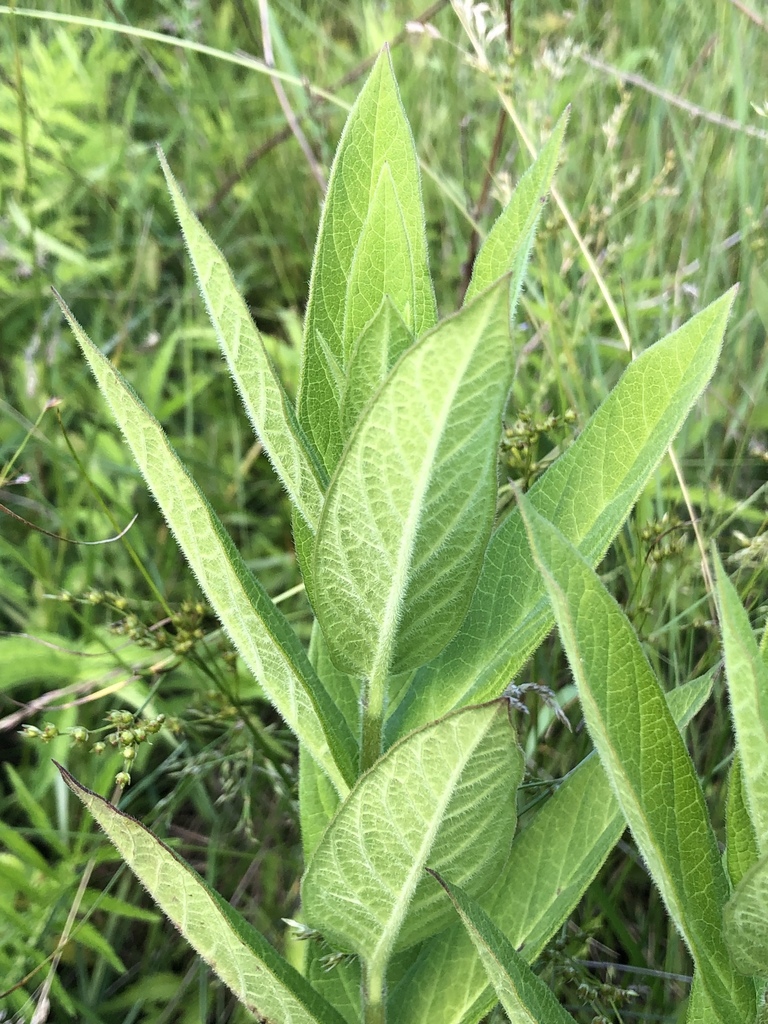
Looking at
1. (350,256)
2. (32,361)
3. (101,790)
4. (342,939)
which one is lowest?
(101,790)

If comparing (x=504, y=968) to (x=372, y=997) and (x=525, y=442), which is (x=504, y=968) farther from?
(x=525, y=442)

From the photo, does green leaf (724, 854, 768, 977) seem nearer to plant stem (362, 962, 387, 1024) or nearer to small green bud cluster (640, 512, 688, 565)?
plant stem (362, 962, 387, 1024)

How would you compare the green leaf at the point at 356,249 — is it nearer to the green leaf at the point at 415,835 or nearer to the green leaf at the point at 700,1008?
the green leaf at the point at 415,835

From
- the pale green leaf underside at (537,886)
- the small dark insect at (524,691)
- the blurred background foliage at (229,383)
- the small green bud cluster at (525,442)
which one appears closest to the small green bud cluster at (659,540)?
the blurred background foliage at (229,383)

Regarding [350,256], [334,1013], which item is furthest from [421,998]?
[350,256]

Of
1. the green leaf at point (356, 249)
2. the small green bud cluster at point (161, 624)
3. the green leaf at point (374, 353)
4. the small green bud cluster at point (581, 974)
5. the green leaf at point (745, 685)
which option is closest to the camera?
the green leaf at point (745, 685)

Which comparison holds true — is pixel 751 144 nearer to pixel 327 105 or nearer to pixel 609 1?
pixel 609 1

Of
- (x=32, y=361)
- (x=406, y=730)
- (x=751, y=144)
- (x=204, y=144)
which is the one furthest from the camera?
(x=204, y=144)
